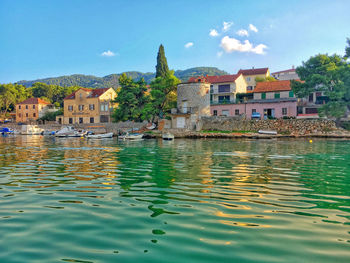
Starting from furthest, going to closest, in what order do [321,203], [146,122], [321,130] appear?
[146,122], [321,130], [321,203]

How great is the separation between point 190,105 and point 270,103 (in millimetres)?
17521

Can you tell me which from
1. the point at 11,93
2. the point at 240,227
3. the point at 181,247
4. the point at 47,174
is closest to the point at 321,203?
the point at 240,227

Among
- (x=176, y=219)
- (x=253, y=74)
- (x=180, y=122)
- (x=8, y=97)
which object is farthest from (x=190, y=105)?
(x=8, y=97)

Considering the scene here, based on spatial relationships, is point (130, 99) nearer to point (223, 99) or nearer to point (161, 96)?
point (161, 96)

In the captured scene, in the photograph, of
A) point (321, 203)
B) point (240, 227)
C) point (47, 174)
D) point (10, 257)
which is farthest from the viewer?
point (47, 174)

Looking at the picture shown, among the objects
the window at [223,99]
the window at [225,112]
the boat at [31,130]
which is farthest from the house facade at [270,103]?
the boat at [31,130]

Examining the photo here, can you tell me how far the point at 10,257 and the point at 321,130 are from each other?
52563mm

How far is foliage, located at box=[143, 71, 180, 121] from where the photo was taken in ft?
186

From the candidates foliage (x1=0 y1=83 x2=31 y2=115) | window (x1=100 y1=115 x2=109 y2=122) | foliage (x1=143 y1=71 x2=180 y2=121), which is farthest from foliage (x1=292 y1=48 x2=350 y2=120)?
foliage (x1=0 y1=83 x2=31 y2=115)

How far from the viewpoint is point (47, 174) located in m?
13.4

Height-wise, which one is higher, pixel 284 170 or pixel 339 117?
pixel 339 117

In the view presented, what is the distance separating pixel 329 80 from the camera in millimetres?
50375

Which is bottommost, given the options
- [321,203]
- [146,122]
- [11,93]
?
[321,203]

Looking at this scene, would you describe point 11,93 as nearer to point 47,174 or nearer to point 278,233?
point 47,174
